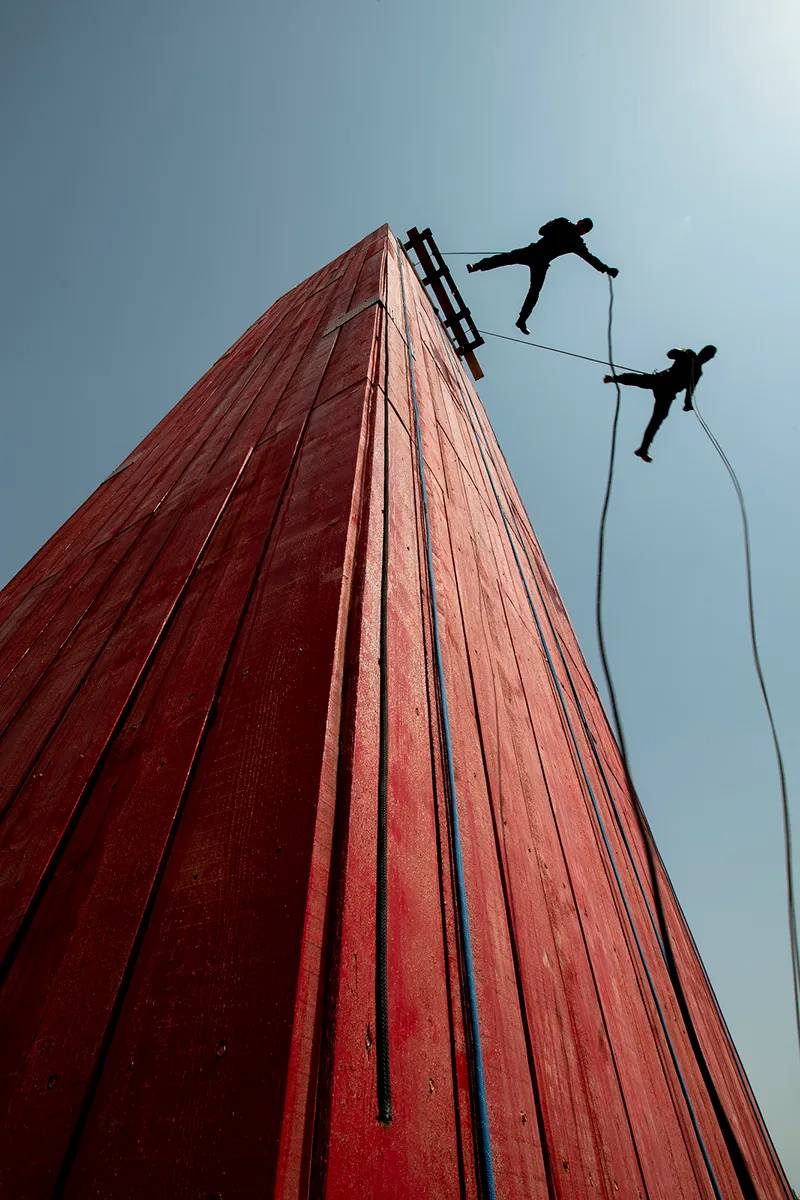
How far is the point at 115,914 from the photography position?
790 mm

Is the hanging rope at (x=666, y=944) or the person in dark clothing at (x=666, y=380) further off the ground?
the person in dark clothing at (x=666, y=380)

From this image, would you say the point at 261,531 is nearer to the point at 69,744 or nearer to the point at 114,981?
the point at 69,744

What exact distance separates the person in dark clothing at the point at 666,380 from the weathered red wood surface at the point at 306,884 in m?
3.81

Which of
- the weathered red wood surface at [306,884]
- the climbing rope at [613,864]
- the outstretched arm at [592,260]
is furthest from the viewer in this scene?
the outstretched arm at [592,260]

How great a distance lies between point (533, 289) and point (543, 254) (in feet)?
0.93

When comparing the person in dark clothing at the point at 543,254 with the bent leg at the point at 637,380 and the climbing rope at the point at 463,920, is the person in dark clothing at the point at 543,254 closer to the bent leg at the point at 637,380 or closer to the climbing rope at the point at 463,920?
the bent leg at the point at 637,380

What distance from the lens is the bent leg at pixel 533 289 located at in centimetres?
533

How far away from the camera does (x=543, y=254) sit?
5.28 metres

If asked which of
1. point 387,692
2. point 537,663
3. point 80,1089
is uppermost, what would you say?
point 537,663

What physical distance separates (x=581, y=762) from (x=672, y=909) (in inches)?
48.2

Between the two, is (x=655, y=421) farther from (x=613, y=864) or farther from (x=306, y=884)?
(x=306, y=884)

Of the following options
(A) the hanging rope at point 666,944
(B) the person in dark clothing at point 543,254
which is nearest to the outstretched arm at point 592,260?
(B) the person in dark clothing at point 543,254

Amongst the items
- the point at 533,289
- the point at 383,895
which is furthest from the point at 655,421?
the point at 383,895

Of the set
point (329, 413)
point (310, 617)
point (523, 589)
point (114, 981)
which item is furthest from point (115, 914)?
point (523, 589)
